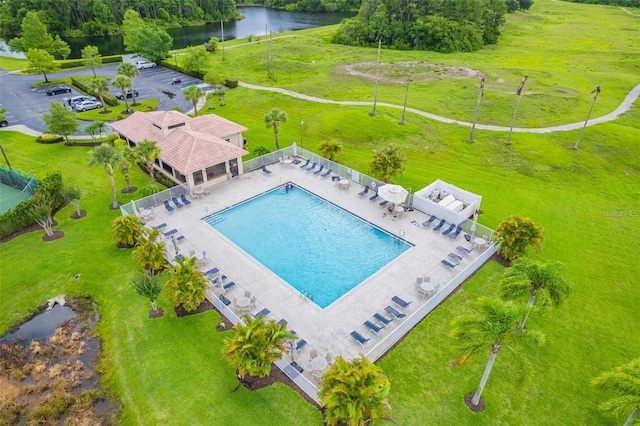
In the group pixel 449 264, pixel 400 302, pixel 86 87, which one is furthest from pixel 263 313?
pixel 86 87

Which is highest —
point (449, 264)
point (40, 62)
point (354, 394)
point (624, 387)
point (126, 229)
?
point (40, 62)

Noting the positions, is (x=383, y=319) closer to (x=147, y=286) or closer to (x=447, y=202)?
(x=147, y=286)

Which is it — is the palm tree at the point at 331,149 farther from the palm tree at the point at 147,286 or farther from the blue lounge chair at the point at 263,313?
the palm tree at the point at 147,286

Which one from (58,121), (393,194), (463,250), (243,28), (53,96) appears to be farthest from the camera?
(243,28)

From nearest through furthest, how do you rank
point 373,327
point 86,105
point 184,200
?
point 373,327
point 184,200
point 86,105

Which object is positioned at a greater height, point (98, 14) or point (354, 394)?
point (98, 14)

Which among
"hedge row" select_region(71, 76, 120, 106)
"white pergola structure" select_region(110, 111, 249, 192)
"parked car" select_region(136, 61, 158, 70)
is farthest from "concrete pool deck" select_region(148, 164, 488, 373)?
"parked car" select_region(136, 61, 158, 70)

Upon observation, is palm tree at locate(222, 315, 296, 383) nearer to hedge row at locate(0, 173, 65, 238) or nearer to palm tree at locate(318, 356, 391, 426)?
palm tree at locate(318, 356, 391, 426)

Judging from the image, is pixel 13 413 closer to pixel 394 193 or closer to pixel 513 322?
pixel 513 322
